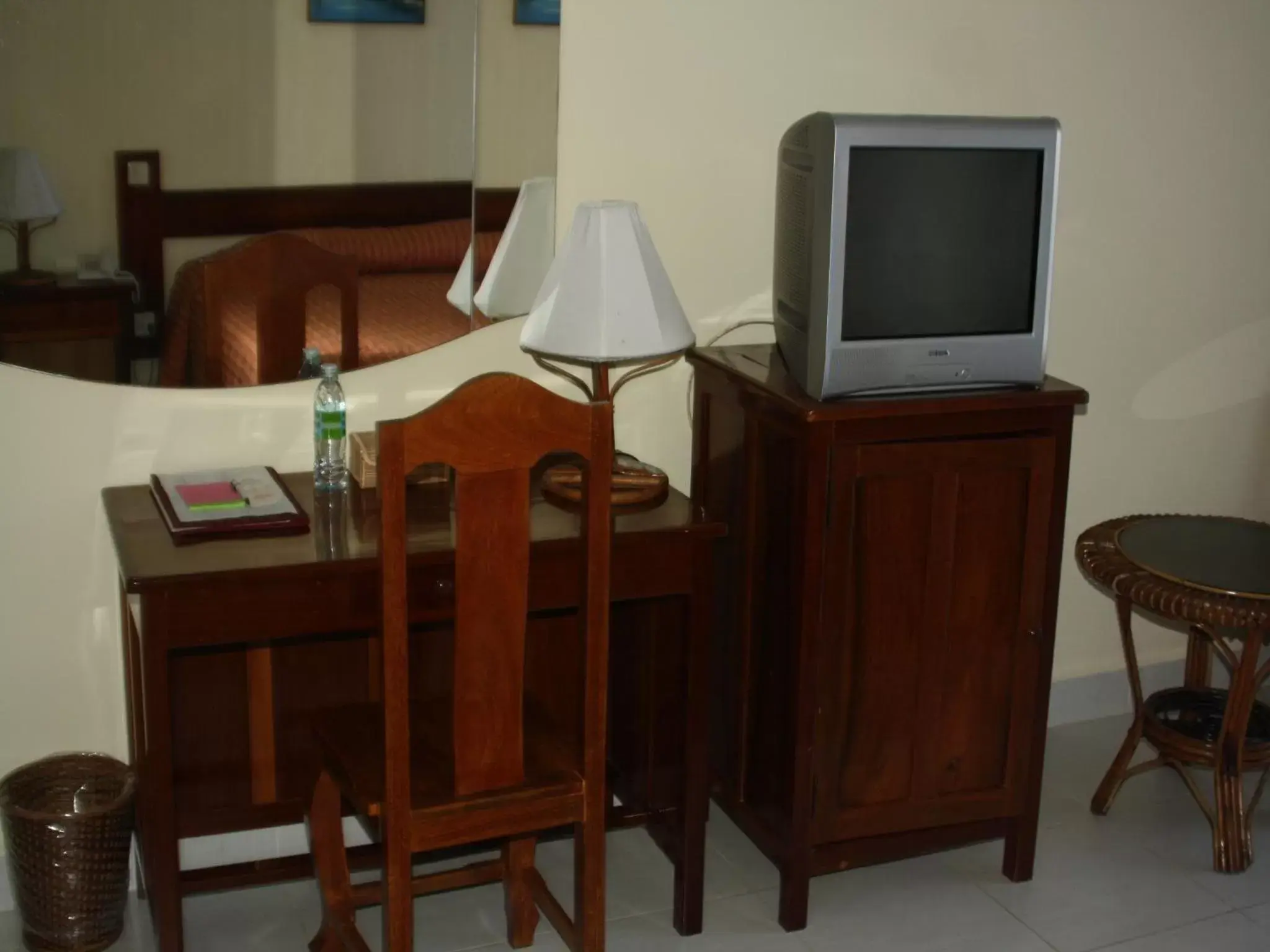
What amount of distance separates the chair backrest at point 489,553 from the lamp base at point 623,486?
35 cm

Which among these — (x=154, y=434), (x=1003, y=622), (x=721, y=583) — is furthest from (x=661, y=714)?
(x=154, y=434)

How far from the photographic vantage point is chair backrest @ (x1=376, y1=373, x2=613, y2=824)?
2.09 m

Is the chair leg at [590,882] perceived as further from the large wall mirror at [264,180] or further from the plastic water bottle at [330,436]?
the large wall mirror at [264,180]

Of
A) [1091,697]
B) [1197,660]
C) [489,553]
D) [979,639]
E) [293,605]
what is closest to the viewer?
[489,553]

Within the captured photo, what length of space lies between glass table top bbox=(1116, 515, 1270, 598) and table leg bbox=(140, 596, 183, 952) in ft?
5.93

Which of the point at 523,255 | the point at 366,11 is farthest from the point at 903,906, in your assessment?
the point at 366,11

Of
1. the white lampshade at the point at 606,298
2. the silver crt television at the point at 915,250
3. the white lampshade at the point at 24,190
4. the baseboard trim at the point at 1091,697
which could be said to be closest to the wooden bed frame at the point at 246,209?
the white lampshade at the point at 24,190

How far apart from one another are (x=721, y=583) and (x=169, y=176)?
1220mm

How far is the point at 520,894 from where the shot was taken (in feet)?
8.89

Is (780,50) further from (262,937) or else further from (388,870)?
(262,937)

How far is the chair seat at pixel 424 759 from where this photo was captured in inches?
90.5

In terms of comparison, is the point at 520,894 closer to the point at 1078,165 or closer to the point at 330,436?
the point at 330,436

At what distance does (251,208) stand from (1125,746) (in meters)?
2.04

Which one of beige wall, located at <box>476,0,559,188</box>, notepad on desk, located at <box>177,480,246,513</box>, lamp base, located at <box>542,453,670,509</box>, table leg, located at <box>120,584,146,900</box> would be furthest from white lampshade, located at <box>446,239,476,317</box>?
table leg, located at <box>120,584,146,900</box>
